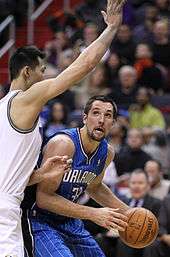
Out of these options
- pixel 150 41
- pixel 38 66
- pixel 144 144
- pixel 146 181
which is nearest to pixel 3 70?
pixel 150 41

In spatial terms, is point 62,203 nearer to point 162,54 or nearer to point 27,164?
point 27,164

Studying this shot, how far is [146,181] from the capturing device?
985cm

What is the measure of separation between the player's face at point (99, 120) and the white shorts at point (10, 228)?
0.90 metres

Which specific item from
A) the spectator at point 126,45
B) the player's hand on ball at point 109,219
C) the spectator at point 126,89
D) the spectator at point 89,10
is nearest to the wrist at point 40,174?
the player's hand on ball at point 109,219

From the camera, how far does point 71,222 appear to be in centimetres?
674

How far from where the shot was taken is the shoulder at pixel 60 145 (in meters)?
6.33

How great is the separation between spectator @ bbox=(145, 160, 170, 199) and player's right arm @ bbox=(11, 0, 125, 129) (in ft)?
14.3

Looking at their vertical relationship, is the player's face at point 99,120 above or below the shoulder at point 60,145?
above

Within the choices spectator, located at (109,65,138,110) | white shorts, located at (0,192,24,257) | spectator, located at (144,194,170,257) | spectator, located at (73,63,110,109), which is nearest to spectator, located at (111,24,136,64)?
spectator, located at (73,63,110,109)

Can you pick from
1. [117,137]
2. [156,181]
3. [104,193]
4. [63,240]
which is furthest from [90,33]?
[63,240]

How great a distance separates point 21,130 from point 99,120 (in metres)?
0.80

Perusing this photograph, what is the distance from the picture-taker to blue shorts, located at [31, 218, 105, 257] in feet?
20.9

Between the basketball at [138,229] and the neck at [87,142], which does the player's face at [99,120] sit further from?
the basketball at [138,229]

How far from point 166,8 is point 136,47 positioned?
3.75 ft
